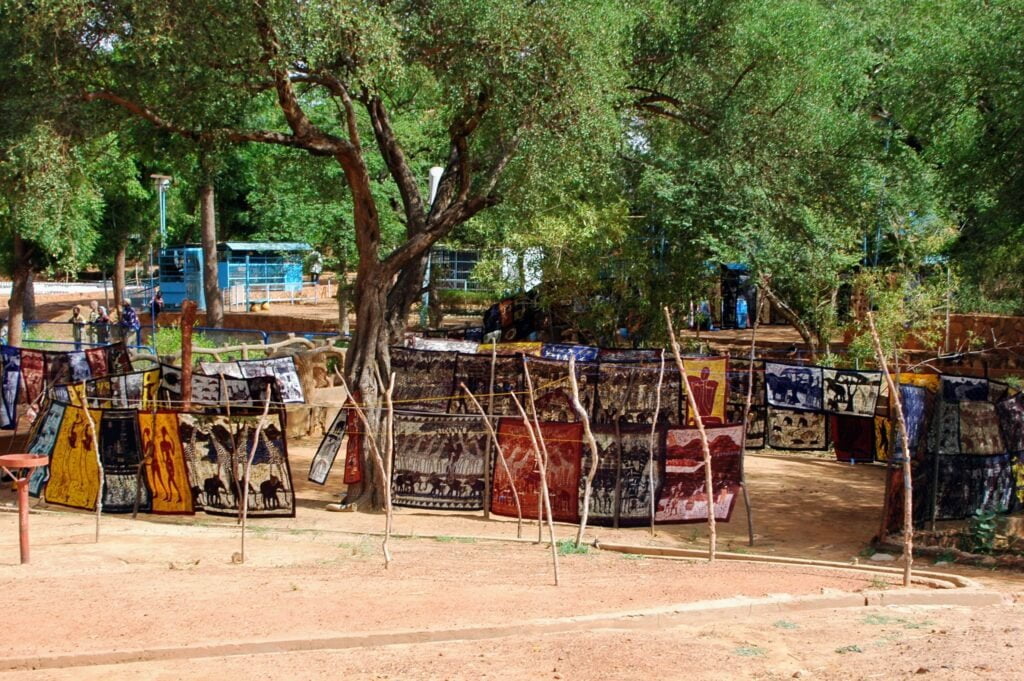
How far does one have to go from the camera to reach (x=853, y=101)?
79.3ft

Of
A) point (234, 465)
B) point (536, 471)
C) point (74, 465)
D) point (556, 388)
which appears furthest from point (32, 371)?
point (536, 471)

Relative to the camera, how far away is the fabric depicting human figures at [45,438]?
48.1ft

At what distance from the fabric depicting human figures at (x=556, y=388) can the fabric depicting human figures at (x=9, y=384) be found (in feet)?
28.0

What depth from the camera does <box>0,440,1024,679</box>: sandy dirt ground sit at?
7.97 metres

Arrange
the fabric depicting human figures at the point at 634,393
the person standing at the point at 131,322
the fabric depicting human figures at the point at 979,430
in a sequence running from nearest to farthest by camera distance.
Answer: the fabric depicting human figures at the point at 979,430
the fabric depicting human figures at the point at 634,393
the person standing at the point at 131,322

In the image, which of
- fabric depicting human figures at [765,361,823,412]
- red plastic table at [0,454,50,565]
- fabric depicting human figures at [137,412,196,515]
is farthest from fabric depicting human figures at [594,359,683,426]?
red plastic table at [0,454,50,565]

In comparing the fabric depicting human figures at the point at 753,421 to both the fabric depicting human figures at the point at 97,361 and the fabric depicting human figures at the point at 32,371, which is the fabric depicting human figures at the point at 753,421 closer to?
the fabric depicting human figures at the point at 97,361

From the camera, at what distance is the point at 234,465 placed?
1441 cm

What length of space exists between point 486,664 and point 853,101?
756 inches

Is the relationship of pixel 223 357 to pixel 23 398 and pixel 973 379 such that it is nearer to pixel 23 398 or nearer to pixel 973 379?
pixel 23 398

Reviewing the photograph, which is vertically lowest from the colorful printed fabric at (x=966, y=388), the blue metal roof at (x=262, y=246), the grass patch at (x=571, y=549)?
the grass patch at (x=571, y=549)

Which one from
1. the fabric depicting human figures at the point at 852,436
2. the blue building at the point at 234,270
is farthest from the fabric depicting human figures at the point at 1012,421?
the blue building at the point at 234,270

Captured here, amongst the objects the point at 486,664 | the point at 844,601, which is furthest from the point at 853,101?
the point at 486,664

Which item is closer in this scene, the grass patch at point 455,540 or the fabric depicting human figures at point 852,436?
the grass patch at point 455,540
